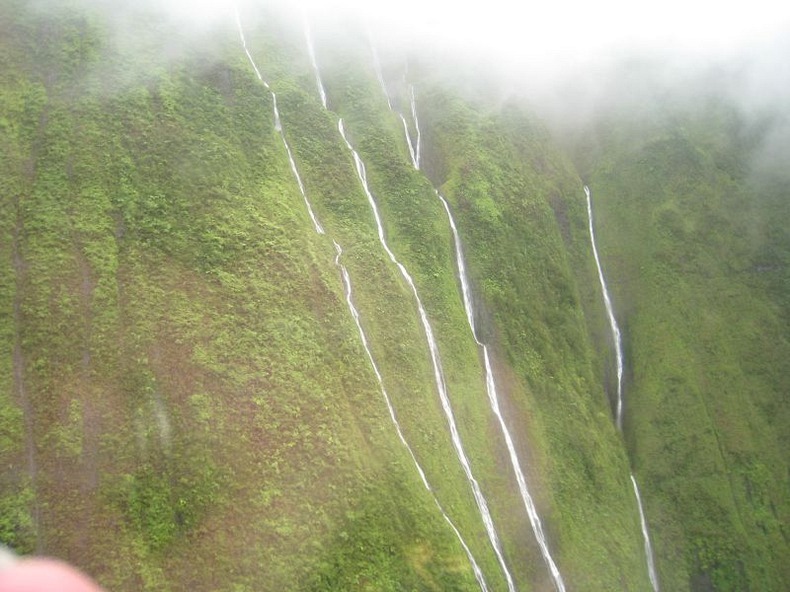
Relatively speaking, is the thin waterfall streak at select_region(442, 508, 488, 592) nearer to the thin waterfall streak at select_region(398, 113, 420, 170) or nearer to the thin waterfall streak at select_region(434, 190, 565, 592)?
the thin waterfall streak at select_region(434, 190, 565, 592)

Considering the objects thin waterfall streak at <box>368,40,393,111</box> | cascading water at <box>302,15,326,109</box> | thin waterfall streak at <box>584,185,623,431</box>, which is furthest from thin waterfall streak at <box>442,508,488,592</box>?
thin waterfall streak at <box>368,40,393,111</box>

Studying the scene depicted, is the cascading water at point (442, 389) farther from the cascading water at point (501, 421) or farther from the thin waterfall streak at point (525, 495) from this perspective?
the cascading water at point (501, 421)

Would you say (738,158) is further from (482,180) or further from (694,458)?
(694,458)

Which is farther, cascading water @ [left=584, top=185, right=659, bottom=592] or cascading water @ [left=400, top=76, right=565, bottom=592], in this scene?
cascading water @ [left=584, top=185, right=659, bottom=592]

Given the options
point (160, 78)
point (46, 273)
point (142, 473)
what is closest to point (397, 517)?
point (142, 473)

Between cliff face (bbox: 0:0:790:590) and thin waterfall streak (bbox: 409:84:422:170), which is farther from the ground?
thin waterfall streak (bbox: 409:84:422:170)
